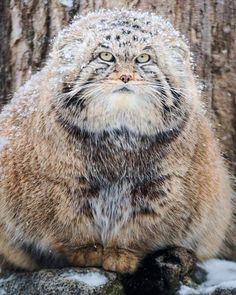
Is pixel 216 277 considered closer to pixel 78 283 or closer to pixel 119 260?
pixel 119 260

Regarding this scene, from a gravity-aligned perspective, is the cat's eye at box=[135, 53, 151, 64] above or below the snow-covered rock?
above

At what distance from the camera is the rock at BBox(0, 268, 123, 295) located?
4.20 m

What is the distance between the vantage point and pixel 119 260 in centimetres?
437

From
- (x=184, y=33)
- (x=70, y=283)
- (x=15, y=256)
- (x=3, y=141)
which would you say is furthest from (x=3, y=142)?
(x=184, y=33)

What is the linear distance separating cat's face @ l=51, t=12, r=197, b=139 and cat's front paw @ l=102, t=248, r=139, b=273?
2.20 ft

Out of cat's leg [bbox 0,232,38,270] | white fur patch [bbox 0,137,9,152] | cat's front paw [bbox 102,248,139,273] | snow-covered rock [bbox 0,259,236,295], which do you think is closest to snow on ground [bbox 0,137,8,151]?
white fur patch [bbox 0,137,9,152]

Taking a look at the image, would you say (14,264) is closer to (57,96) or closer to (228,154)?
(57,96)

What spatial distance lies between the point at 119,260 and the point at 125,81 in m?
1.01

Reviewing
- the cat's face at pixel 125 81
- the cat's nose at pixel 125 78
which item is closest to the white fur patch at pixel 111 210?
the cat's face at pixel 125 81

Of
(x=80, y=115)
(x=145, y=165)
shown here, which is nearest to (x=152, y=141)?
(x=145, y=165)

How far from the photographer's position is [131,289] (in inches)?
173

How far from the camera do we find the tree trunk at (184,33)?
16.7 feet

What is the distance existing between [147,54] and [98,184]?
72 centimetres

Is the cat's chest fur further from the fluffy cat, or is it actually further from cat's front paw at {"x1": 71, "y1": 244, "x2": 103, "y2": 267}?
cat's front paw at {"x1": 71, "y1": 244, "x2": 103, "y2": 267}
